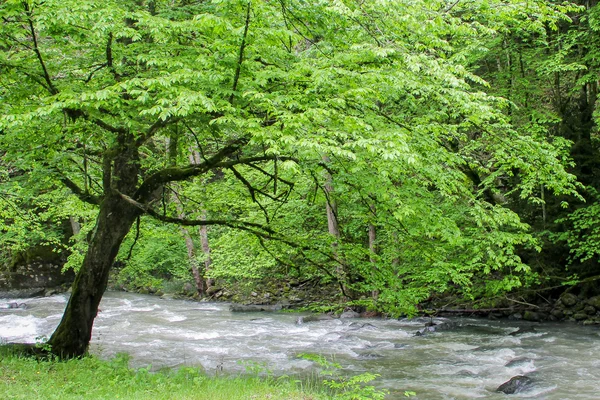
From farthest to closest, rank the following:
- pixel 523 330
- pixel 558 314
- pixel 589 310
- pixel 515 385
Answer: pixel 558 314, pixel 589 310, pixel 523 330, pixel 515 385

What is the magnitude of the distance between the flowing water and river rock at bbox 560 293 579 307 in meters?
1.34

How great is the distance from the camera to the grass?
5863 millimetres

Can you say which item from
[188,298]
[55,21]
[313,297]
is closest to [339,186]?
[55,21]

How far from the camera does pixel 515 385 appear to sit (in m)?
9.40

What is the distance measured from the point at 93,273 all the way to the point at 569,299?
560 inches

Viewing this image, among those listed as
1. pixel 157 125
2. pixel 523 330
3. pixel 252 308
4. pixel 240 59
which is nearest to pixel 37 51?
pixel 157 125

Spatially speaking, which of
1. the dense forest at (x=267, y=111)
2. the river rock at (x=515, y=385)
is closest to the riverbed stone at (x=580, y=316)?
the dense forest at (x=267, y=111)

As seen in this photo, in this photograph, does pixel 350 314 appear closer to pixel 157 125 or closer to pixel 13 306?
pixel 157 125

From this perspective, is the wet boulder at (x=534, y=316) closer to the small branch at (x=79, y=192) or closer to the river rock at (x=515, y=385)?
the river rock at (x=515, y=385)

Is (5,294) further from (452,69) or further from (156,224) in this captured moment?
(452,69)

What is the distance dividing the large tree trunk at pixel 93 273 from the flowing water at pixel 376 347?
2416 mm

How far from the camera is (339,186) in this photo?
8125 millimetres

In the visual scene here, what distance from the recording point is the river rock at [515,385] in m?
9.26

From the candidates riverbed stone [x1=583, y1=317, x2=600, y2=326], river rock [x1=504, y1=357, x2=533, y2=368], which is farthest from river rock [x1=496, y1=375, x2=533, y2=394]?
riverbed stone [x1=583, y1=317, x2=600, y2=326]
